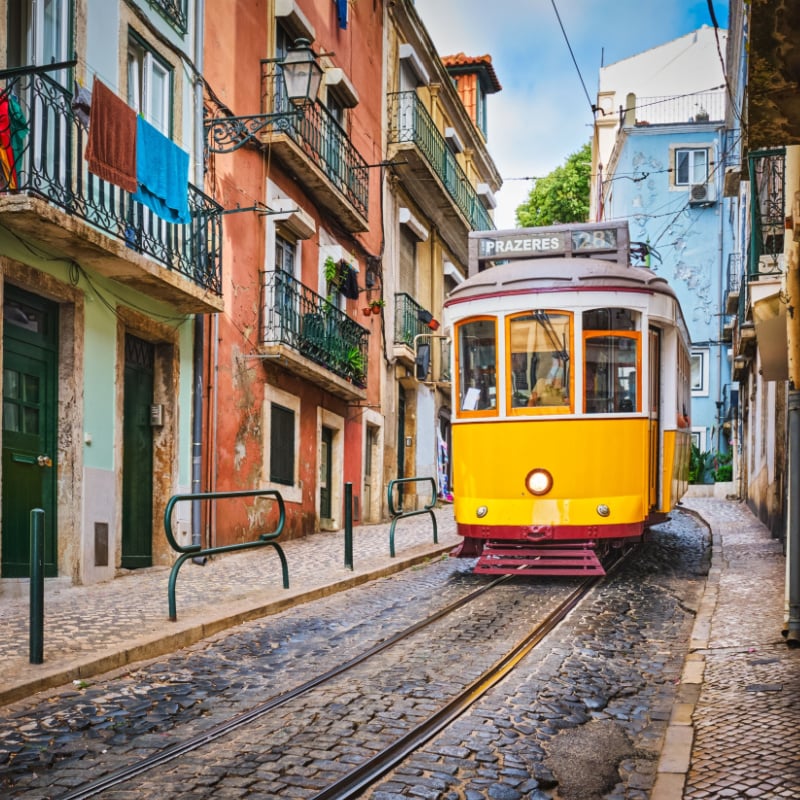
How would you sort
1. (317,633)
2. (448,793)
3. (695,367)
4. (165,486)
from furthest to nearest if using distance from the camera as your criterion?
(695,367), (165,486), (317,633), (448,793)

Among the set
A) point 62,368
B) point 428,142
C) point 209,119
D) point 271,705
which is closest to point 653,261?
point 428,142

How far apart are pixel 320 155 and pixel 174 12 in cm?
438

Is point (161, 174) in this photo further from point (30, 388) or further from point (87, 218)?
point (30, 388)

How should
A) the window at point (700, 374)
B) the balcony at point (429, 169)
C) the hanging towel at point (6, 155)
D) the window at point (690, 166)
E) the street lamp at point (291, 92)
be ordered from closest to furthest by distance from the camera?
the hanging towel at point (6, 155), the street lamp at point (291, 92), the balcony at point (429, 169), the window at point (700, 374), the window at point (690, 166)

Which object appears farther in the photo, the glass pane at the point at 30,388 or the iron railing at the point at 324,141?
the iron railing at the point at 324,141

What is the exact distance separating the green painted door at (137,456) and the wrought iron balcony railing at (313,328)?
2665mm

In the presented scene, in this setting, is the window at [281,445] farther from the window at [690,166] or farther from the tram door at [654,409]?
the window at [690,166]

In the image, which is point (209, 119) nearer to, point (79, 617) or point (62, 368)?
point (62, 368)

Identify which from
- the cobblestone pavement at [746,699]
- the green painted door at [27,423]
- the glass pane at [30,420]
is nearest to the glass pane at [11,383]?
the green painted door at [27,423]

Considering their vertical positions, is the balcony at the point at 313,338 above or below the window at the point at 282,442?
above

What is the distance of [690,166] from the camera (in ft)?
118

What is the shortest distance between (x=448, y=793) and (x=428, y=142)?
19.6 metres

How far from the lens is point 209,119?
13461mm

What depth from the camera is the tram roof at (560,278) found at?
1064cm
